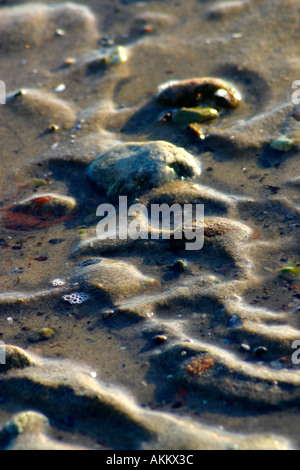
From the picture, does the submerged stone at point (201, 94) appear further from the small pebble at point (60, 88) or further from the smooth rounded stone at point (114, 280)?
the smooth rounded stone at point (114, 280)

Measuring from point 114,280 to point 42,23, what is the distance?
3541 mm

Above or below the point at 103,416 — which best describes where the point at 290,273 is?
above

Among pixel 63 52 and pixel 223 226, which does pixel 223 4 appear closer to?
pixel 63 52

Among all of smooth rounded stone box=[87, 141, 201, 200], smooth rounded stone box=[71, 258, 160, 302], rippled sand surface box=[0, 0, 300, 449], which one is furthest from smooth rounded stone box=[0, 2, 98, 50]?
smooth rounded stone box=[71, 258, 160, 302]

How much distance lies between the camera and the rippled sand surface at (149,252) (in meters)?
2.07

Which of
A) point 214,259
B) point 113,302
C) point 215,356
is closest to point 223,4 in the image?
point 214,259

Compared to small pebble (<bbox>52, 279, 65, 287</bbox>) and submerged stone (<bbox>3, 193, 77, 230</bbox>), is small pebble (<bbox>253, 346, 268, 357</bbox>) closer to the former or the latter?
small pebble (<bbox>52, 279, 65, 287</bbox>)

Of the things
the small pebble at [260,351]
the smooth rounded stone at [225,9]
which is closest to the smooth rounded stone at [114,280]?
the small pebble at [260,351]

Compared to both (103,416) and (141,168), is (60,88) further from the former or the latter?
(103,416)

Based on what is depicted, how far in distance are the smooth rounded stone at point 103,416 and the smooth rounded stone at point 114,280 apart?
49 centimetres

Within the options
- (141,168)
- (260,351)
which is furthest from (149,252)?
(260,351)

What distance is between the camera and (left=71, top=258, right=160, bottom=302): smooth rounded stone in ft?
8.63

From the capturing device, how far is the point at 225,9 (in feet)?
16.5

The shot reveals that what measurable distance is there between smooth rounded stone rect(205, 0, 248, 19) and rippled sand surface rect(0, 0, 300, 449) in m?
0.02
